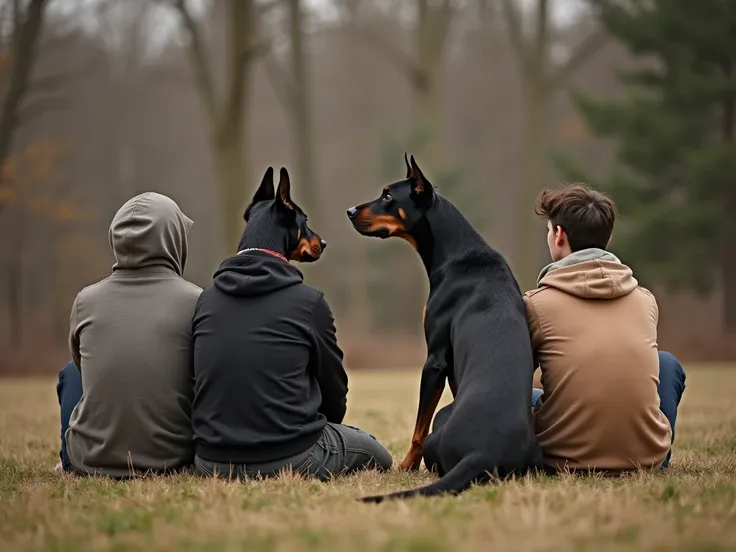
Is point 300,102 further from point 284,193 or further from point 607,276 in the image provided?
point 607,276

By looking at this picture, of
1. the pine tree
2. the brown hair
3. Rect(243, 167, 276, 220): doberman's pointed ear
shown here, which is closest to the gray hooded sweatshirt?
Rect(243, 167, 276, 220): doberman's pointed ear

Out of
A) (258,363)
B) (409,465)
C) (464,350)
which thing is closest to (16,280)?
(409,465)

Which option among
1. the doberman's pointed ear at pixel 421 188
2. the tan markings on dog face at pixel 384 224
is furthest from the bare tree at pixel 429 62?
the doberman's pointed ear at pixel 421 188

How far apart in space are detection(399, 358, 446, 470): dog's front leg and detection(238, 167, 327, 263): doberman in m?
1.08

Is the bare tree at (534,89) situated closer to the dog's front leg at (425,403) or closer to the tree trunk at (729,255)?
the tree trunk at (729,255)

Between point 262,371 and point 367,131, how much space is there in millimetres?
33029

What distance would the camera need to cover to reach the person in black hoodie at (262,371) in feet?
15.8

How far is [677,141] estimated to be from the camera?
2194cm

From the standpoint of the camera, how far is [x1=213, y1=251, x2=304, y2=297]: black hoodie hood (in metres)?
4.92

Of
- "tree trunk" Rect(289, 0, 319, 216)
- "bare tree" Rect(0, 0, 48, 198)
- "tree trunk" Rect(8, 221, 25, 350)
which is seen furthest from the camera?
"tree trunk" Rect(8, 221, 25, 350)

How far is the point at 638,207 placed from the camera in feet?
71.2

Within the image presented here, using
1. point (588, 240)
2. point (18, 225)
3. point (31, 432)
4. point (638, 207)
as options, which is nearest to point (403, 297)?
point (638, 207)

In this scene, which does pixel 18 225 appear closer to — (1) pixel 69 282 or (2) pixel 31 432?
(1) pixel 69 282

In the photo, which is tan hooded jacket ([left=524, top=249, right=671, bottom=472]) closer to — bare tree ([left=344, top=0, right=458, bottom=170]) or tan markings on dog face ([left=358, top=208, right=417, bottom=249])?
tan markings on dog face ([left=358, top=208, right=417, bottom=249])
